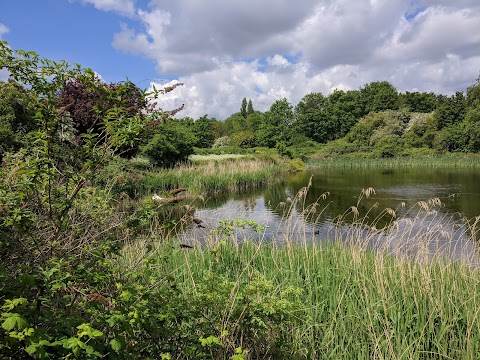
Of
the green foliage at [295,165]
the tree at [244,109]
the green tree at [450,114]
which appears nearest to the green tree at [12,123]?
the green foliage at [295,165]

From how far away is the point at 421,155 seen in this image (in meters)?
35.7

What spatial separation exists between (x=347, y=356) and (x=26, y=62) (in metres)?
2.75

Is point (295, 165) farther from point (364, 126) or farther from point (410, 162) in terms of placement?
point (364, 126)

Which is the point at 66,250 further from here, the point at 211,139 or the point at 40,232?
the point at 211,139

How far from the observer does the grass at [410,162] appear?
29328mm

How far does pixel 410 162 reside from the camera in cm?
3256

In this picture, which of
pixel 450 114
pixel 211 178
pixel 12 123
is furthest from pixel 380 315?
pixel 450 114

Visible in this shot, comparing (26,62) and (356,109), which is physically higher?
(356,109)

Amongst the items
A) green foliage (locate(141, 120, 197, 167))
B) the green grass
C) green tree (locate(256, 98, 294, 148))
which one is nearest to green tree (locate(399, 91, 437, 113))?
green tree (locate(256, 98, 294, 148))

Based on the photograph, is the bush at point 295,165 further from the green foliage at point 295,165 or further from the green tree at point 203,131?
the green tree at point 203,131

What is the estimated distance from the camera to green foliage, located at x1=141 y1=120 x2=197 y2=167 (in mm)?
15055

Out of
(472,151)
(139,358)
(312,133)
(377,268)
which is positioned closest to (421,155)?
(472,151)

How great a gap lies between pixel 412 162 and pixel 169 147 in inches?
963

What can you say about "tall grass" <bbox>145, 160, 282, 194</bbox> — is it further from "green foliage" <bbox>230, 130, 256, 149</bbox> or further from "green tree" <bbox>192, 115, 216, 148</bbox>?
"green foliage" <bbox>230, 130, 256, 149</bbox>
